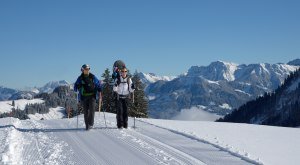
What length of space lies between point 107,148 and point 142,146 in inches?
43.9

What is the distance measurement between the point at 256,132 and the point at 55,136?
8638 millimetres

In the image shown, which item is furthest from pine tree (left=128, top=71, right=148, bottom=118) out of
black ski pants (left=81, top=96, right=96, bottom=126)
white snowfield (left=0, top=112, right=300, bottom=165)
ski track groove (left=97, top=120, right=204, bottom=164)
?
ski track groove (left=97, top=120, right=204, bottom=164)

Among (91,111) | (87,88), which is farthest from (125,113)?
(87,88)

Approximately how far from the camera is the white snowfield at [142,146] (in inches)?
467

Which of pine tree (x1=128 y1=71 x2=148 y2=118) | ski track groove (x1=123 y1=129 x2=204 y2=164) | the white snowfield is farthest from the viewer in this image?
pine tree (x1=128 y1=71 x2=148 y2=118)

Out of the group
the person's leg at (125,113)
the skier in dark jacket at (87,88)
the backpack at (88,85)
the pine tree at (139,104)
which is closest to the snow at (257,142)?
the person's leg at (125,113)

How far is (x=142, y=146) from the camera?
551 inches

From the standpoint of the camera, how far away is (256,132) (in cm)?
1942

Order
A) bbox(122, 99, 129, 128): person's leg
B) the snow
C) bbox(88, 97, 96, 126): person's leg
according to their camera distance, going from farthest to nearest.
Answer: bbox(122, 99, 129, 128): person's leg → bbox(88, 97, 96, 126): person's leg → the snow

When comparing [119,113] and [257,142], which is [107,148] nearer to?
[119,113]

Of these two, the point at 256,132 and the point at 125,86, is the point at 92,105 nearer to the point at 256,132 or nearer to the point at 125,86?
the point at 125,86

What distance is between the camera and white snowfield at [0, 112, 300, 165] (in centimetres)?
1186

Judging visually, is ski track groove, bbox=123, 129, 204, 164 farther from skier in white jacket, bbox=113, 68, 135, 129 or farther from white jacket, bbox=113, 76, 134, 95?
white jacket, bbox=113, 76, 134, 95

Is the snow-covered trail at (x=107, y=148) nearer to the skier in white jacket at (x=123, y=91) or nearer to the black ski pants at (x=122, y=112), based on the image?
the black ski pants at (x=122, y=112)
